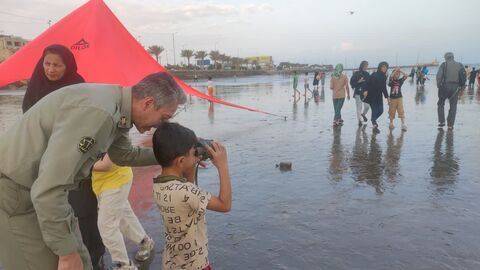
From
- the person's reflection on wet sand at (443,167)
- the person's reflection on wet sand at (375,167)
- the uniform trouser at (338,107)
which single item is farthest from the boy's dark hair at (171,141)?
the uniform trouser at (338,107)

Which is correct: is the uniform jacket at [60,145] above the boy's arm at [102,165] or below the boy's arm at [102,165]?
above

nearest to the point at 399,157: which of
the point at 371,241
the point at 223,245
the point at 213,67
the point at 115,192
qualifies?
the point at 371,241

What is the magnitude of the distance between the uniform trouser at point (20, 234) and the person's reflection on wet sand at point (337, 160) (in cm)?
500

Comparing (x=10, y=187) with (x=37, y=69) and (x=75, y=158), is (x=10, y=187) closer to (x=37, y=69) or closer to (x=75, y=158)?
(x=75, y=158)

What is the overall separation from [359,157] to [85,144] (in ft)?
22.1

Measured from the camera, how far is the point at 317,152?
8.21m

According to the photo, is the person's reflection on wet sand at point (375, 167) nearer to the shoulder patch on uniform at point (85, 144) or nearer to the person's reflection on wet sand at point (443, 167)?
the person's reflection on wet sand at point (443, 167)

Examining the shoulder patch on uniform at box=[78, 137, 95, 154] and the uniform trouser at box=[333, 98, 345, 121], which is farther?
the uniform trouser at box=[333, 98, 345, 121]

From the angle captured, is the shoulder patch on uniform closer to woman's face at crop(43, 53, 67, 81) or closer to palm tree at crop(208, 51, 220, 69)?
woman's face at crop(43, 53, 67, 81)

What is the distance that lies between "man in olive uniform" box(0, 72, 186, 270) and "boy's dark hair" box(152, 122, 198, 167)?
0.73 feet

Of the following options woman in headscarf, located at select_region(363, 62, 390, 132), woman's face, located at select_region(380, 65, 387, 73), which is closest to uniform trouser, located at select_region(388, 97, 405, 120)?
woman in headscarf, located at select_region(363, 62, 390, 132)

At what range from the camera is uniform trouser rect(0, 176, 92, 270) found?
70.9 inches

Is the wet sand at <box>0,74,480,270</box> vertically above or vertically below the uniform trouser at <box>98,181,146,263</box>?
below

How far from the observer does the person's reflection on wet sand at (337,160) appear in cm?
653
